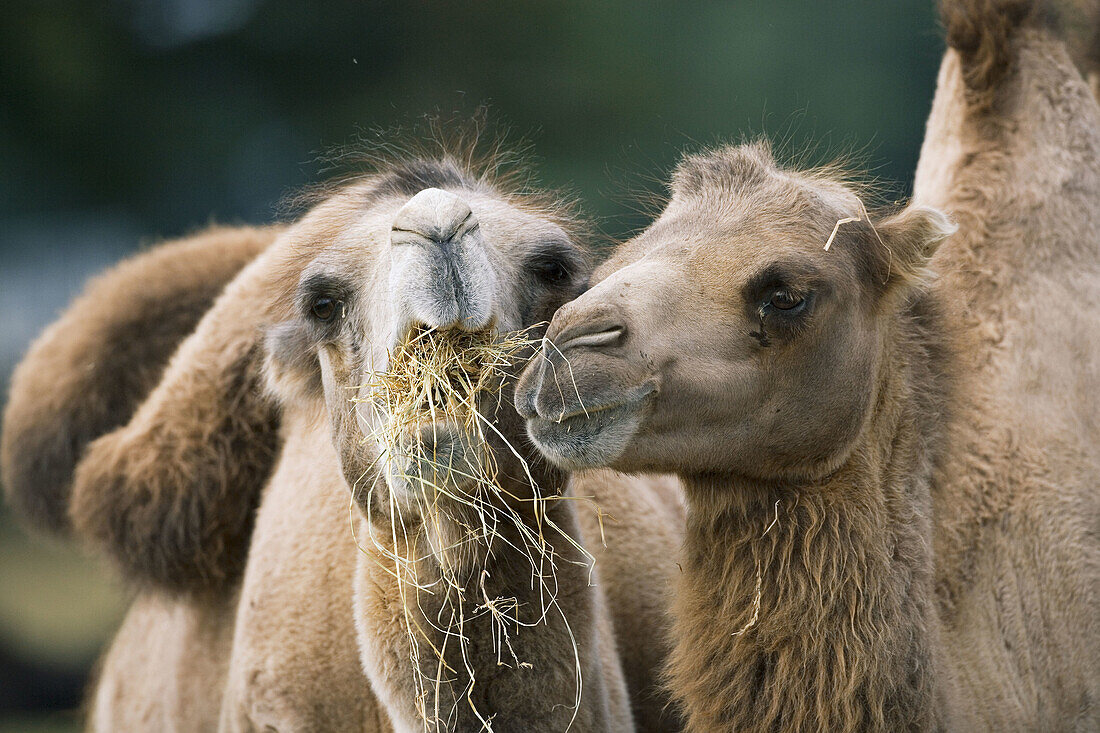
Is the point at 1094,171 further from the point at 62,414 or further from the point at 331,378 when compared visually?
the point at 62,414

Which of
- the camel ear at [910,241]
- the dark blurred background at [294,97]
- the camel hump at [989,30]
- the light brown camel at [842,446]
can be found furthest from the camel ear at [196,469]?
the dark blurred background at [294,97]

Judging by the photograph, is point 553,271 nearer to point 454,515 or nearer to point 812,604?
point 454,515

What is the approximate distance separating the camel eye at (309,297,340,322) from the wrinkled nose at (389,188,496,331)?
52 cm

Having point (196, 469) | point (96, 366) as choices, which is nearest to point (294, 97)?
point (96, 366)

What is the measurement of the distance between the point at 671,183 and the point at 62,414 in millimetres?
3241

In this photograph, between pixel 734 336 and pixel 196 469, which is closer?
pixel 734 336

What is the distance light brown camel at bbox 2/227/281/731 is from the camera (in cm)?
525

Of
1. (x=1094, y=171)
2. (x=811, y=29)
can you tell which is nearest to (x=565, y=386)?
(x=1094, y=171)

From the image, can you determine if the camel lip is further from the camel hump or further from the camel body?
the camel hump

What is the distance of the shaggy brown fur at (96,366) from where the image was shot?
5.30 m

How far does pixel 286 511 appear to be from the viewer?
4.27 metres

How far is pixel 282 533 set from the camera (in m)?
4.24

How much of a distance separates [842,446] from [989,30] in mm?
2169

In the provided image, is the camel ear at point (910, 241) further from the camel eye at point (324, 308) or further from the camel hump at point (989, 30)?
the camel eye at point (324, 308)
